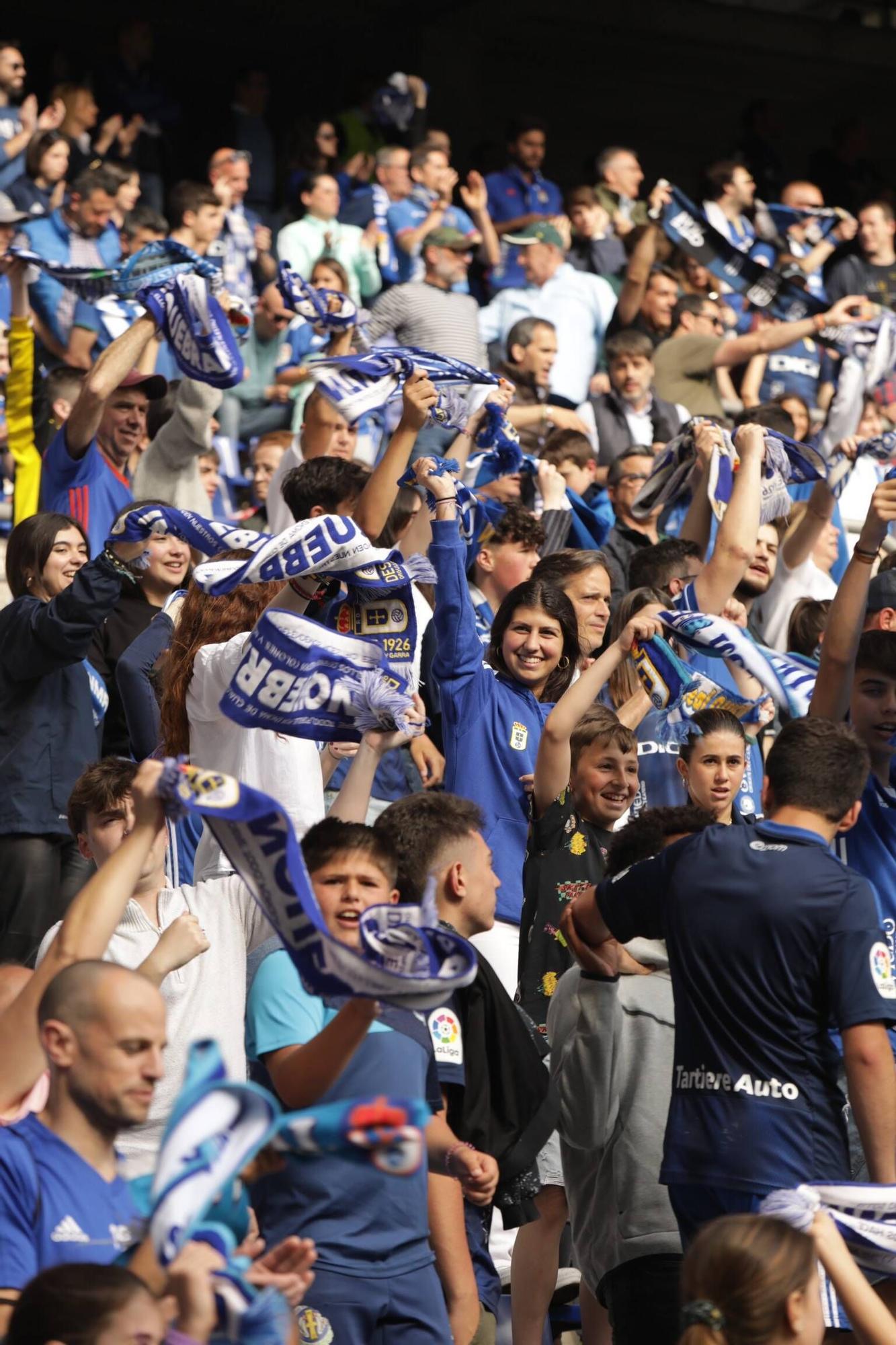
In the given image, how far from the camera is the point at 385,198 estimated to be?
1281 cm

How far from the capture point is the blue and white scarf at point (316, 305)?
7.51 meters

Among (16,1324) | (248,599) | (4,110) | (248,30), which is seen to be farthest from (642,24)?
(16,1324)

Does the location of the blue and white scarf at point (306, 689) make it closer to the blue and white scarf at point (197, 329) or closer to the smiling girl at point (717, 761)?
the smiling girl at point (717, 761)

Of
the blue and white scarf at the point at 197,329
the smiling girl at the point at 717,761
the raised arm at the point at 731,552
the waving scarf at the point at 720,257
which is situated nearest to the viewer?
the smiling girl at the point at 717,761

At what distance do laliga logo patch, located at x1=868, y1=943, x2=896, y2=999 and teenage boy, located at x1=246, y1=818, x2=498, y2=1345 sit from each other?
2.81 feet

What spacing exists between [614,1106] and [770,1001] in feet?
2.37

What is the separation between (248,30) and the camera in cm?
1739

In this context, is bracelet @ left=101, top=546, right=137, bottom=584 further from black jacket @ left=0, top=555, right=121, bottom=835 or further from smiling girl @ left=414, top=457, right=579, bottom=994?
smiling girl @ left=414, top=457, right=579, bottom=994

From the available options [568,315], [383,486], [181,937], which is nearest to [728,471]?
[383,486]

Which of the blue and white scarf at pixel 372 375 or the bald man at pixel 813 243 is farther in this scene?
the bald man at pixel 813 243

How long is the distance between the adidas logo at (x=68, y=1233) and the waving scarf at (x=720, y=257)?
759cm

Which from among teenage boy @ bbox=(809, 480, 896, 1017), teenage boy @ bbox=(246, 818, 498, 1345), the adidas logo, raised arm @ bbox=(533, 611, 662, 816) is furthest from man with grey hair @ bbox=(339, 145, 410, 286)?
the adidas logo

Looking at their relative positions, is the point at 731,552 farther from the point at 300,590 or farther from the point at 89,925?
the point at 89,925

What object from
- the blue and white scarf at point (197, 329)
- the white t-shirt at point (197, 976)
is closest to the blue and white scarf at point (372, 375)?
the blue and white scarf at point (197, 329)
